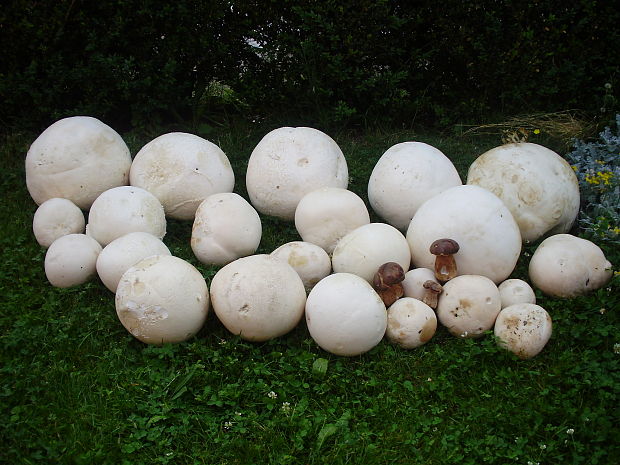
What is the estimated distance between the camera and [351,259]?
13.8ft

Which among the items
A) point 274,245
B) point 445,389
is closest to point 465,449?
point 445,389

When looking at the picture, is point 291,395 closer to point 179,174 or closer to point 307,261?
point 307,261

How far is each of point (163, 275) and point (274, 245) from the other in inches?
49.8

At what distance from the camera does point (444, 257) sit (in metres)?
4.13

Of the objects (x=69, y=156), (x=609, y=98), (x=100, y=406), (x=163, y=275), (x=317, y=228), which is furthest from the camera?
(x=609, y=98)

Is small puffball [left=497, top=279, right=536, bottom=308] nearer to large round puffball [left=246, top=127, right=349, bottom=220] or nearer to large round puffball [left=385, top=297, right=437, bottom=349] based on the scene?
large round puffball [left=385, top=297, right=437, bottom=349]

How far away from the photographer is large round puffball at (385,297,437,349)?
153 inches

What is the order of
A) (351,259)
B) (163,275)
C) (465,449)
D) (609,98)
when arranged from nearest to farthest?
(465,449)
(163,275)
(351,259)
(609,98)

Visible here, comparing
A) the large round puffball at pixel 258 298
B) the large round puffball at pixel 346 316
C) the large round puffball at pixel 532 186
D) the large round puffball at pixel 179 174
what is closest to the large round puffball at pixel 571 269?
the large round puffball at pixel 532 186

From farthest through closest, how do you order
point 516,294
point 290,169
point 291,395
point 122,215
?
1. point 290,169
2. point 122,215
3. point 516,294
4. point 291,395

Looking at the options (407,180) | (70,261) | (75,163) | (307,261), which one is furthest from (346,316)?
(75,163)

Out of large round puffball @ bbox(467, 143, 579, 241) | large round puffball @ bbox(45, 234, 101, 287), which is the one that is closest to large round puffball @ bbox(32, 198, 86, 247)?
large round puffball @ bbox(45, 234, 101, 287)

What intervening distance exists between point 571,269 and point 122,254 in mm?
2926

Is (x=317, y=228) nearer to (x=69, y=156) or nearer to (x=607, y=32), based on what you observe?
(x=69, y=156)
